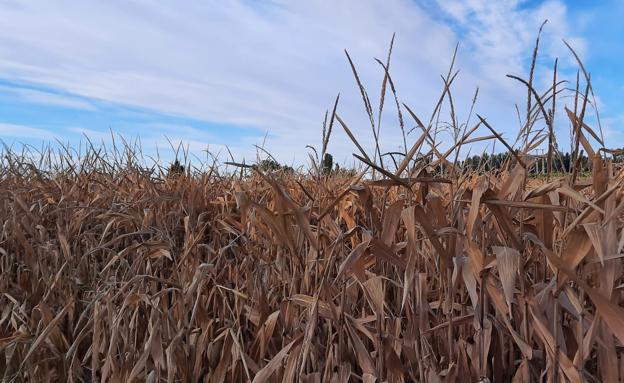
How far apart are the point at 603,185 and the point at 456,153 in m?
0.41

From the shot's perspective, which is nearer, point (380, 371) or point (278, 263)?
point (380, 371)

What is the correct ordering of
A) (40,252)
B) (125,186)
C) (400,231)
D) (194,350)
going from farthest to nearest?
(125,186) < (40,252) < (400,231) < (194,350)

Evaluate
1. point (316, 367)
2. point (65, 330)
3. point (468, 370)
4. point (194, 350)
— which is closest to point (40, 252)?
point (65, 330)

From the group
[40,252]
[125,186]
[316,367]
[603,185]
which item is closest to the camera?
[603,185]

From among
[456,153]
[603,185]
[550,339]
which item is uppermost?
[456,153]

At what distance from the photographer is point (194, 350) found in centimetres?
175

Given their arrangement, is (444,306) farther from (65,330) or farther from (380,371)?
(65,330)

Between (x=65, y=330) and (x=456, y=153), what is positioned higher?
(x=456, y=153)

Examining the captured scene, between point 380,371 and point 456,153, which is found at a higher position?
point 456,153

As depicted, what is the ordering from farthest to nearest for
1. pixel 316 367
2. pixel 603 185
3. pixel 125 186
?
pixel 125 186
pixel 316 367
pixel 603 185

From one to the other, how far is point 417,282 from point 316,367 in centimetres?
40

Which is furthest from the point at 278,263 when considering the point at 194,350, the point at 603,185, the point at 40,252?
the point at 40,252

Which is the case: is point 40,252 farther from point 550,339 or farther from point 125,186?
point 550,339

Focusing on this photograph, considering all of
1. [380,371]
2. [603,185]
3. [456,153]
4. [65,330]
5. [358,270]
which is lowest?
[65,330]
